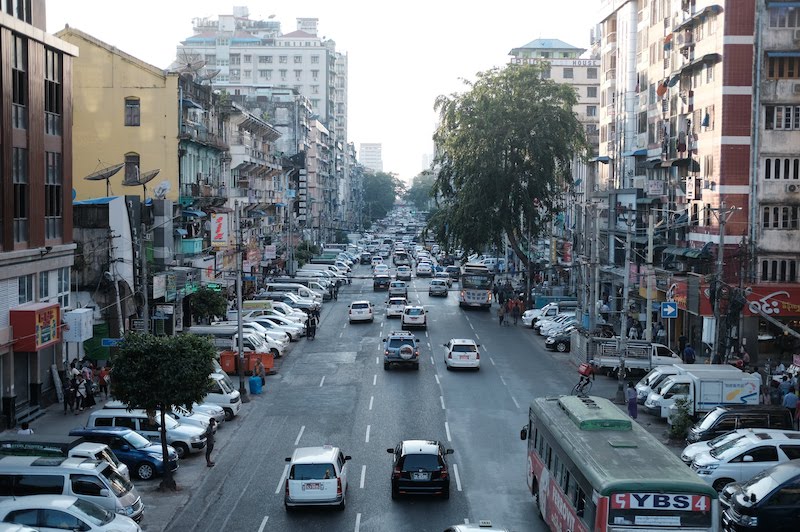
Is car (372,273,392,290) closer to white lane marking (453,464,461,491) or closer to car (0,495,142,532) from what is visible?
white lane marking (453,464,461,491)

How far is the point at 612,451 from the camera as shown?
1822cm

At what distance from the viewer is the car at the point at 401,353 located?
45781 mm

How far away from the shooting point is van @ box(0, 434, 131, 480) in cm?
2358

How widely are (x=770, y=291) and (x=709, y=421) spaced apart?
2013cm

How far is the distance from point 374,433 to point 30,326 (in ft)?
40.1

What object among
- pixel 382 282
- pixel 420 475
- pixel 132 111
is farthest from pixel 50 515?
pixel 382 282

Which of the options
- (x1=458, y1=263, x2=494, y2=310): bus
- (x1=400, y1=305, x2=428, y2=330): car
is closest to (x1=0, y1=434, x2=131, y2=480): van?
(x1=400, y1=305, x2=428, y2=330): car

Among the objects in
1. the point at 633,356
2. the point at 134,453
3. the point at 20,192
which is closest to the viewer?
the point at 134,453

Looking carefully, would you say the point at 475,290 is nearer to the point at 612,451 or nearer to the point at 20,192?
the point at 20,192

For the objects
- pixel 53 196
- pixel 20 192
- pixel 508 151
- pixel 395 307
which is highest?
pixel 508 151

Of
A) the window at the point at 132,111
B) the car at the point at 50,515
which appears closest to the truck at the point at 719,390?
the car at the point at 50,515

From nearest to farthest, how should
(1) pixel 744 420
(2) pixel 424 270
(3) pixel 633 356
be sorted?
1. (1) pixel 744 420
2. (3) pixel 633 356
3. (2) pixel 424 270

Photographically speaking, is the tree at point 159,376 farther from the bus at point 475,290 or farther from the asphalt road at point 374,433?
the bus at point 475,290

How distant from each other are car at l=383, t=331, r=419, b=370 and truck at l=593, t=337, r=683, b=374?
27.1 feet
